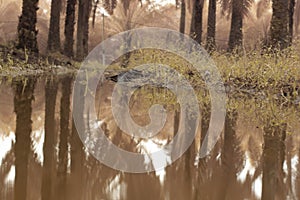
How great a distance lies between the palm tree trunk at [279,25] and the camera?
346 inches

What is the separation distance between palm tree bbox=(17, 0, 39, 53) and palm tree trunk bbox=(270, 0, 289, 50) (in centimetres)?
634

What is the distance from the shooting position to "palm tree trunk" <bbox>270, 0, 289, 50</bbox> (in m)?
8.79

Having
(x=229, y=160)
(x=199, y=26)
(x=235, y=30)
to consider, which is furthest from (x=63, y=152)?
(x=235, y=30)

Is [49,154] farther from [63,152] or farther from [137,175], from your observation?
[137,175]

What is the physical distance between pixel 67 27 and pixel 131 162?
582 inches

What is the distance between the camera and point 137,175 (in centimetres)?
234

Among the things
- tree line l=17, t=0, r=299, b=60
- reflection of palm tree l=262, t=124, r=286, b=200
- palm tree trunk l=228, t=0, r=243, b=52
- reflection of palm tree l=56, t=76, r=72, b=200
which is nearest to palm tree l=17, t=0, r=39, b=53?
tree line l=17, t=0, r=299, b=60

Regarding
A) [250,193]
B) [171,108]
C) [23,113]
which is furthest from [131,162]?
[171,108]

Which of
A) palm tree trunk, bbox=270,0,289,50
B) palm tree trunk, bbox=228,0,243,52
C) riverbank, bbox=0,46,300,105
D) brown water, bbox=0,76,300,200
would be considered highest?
palm tree trunk, bbox=228,0,243,52

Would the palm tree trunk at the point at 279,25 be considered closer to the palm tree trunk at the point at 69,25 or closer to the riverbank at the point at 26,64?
the riverbank at the point at 26,64

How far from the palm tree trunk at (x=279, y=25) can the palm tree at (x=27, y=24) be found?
20.8ft

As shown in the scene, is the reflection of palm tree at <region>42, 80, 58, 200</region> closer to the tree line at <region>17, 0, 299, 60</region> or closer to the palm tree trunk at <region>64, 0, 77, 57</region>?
the tree line at <region>17, 0, 299, 60</region>

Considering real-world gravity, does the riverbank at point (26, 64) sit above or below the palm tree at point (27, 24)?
below

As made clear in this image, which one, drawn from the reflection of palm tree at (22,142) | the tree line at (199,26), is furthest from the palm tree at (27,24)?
the reflection of palm tree at (22,142)
